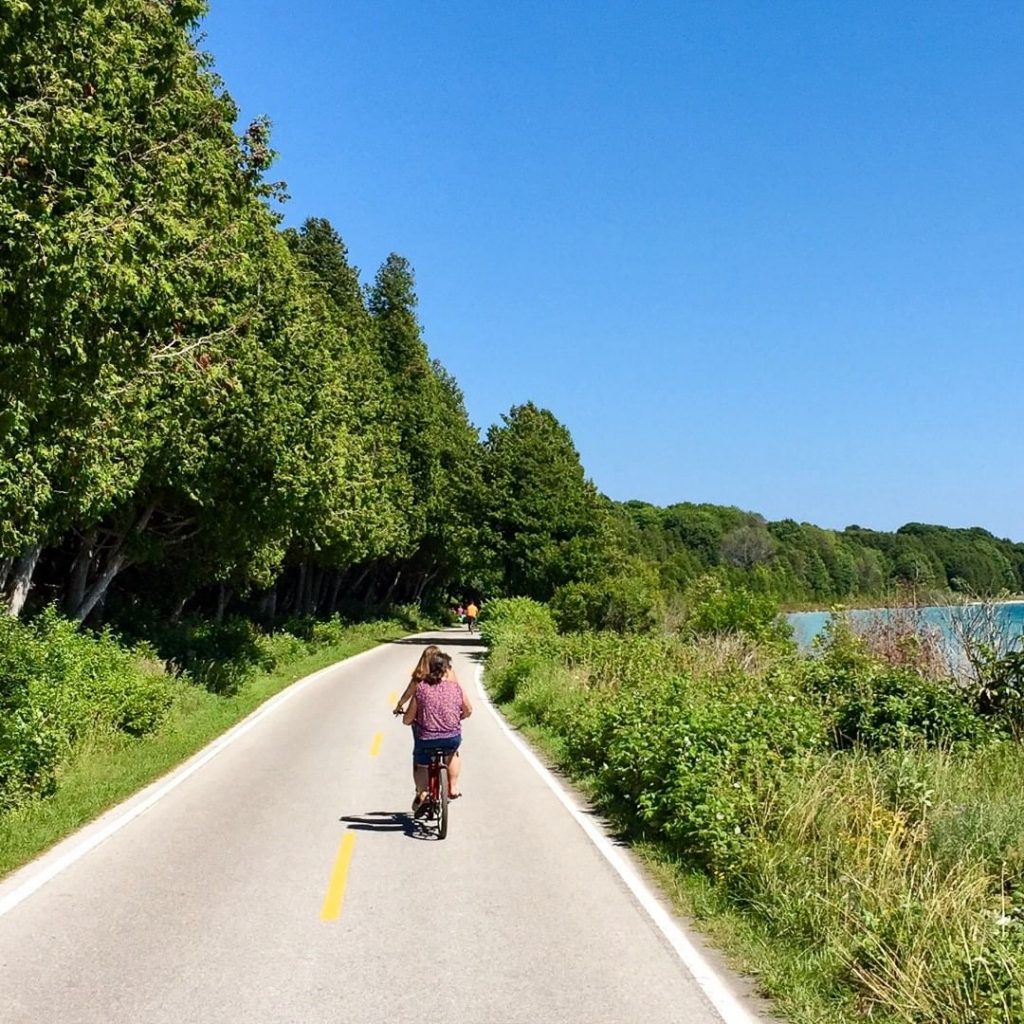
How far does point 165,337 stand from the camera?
1144 centimetres

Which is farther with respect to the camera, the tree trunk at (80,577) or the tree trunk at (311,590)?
the tree trunk at (311,590)

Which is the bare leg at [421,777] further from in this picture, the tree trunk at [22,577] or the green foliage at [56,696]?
the tree trunk at [22,577]

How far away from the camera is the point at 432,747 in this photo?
1008 cm

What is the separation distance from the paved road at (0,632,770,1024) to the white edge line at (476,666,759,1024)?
0.09 metres

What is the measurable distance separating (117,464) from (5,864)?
8.61 metres

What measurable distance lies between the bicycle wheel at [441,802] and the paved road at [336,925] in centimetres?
14

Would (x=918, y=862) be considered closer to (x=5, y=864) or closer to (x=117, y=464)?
(x=5, y=864)

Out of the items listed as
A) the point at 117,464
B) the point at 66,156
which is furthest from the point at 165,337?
the point at 117,464

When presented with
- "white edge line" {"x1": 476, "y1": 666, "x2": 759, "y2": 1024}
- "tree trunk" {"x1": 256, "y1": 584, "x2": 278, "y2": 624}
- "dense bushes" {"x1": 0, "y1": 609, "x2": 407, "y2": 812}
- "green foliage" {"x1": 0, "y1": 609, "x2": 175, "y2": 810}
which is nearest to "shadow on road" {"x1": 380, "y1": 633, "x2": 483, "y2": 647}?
"tree trunk" {"x1": 256, "y1": 584, "x2": 278, "y2": 624}

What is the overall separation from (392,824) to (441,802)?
88 centimetres

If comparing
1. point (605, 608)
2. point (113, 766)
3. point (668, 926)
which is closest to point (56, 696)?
point (113, 766)

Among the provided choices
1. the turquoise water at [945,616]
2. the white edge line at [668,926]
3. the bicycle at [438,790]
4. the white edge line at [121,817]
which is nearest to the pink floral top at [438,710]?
the bicycle at [438,790]

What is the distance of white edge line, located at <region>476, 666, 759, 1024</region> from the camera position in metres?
5.62

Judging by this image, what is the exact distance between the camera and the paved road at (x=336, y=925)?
5596mm
